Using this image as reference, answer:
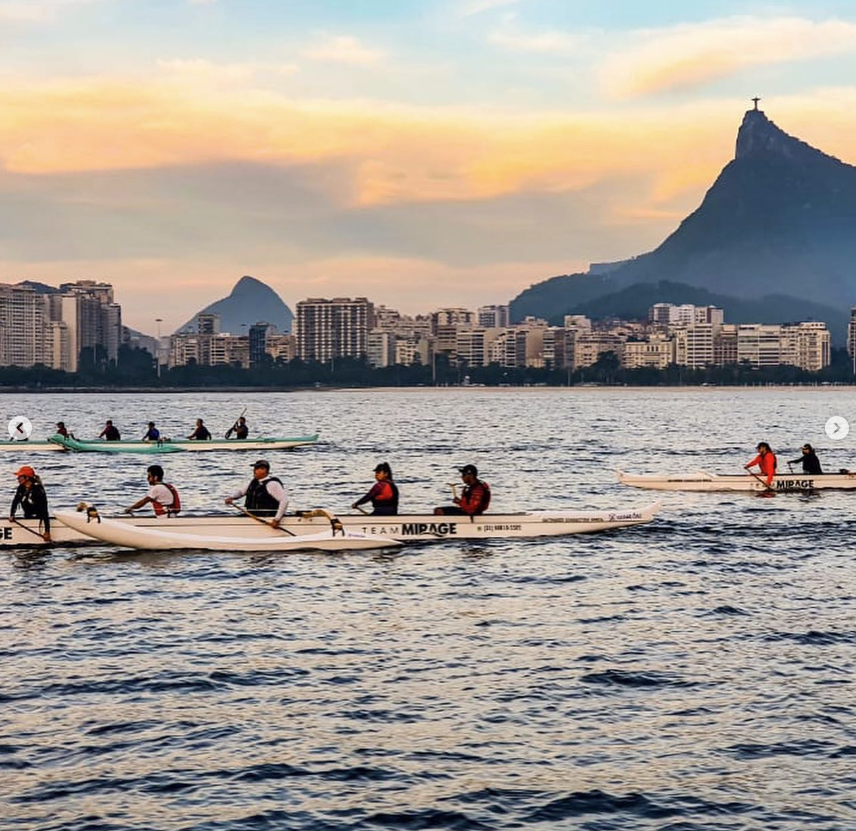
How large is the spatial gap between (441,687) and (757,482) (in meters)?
29.6

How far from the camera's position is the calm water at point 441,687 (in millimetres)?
13641

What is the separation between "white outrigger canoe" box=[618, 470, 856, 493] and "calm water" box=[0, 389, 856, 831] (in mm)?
10427

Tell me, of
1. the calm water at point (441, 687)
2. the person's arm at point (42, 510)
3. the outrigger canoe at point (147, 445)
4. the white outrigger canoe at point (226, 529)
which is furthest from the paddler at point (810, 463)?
the outrigger canoe at point (147, 445)

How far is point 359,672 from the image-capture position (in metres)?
18.8

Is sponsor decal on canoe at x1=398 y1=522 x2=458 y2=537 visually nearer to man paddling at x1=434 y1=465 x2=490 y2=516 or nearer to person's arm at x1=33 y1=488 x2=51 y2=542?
man paddling at x1=434 y1=465 x2=490 y2=516

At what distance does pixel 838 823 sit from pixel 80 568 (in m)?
19.1

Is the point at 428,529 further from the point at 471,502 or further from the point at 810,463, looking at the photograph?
the point at 810,463

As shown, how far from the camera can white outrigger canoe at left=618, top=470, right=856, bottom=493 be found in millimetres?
45188

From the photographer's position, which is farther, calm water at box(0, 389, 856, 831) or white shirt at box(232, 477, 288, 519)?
white shirt at box(232, 477, 288, 519)

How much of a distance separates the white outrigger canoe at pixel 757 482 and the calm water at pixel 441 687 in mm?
10427

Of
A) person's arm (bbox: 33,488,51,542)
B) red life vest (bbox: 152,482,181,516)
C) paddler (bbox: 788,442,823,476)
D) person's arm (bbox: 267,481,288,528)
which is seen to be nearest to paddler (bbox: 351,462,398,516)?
person's arm (bbox: 267,481,288,528)

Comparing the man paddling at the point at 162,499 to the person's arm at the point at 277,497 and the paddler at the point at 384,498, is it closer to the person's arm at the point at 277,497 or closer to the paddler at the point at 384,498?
the person's arm at the point at 277,497

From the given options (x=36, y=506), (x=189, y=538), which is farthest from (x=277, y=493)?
(x=36, y=506)

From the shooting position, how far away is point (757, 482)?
4512cm
